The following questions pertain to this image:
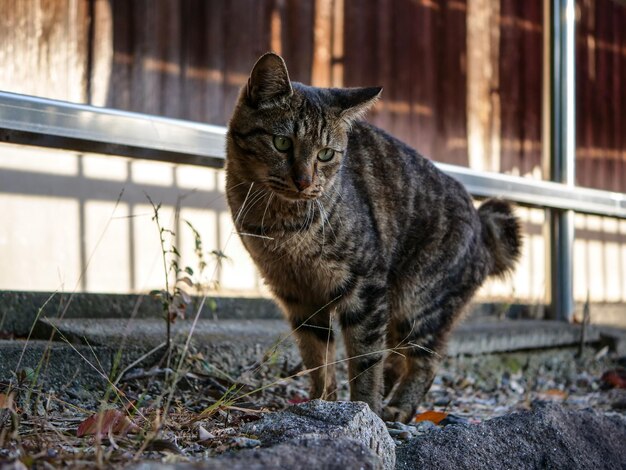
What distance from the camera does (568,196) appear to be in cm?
529

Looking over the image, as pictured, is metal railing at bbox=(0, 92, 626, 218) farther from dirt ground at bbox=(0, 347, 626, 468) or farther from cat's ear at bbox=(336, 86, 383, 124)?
dirt ground at bbox=(0, 347, 626, 468)

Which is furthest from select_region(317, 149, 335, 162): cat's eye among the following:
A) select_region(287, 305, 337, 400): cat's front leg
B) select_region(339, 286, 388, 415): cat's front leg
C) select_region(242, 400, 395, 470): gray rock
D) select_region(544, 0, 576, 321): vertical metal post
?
select_region(544, 0, 576, 321): vertical metal post

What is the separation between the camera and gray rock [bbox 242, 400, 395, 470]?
1993 mm

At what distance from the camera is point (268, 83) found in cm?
290

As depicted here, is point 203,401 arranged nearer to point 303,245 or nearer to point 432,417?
point 303,245

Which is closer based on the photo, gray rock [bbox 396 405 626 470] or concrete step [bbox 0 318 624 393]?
gray rock [bbox 396 405 626 470]

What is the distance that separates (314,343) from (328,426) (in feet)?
4.18

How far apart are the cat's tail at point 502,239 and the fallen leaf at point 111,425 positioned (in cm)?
231

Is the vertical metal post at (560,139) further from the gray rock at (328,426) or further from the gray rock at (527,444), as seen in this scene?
the gray rock at (328,426)

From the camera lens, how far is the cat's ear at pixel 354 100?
3.05 meters

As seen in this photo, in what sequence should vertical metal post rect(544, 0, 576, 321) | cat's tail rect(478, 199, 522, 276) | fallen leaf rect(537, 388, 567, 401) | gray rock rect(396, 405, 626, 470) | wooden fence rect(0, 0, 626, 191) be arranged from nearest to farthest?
1. gray rock rect(396, 405, 626, 470)
2. cat's tail rect(478, 199, 522, 276)
3. fallen leaf rect(537, 388, 567, 401)
4. wooden fence rect(0, 0, 626, 191)
5. vertical metal post rect(544, 0, 576, 321)

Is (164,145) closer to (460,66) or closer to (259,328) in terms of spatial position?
(259,328)

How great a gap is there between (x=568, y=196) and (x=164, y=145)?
307 centimetres

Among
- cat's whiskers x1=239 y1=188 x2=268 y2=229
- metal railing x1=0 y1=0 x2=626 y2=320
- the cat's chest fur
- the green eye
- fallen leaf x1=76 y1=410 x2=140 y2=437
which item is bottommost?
fallen leaf x1=76 y1=410 x2=140 y2=437
